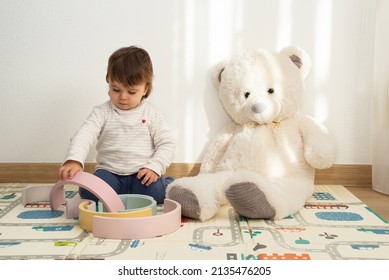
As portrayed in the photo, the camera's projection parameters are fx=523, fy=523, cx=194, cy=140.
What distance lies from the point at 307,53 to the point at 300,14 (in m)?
0.13

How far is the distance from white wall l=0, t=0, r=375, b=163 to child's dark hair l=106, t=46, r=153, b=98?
257 millimetres

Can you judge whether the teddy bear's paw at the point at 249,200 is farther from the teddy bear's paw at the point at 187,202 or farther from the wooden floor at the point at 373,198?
the wooden floor at the point at 373,198

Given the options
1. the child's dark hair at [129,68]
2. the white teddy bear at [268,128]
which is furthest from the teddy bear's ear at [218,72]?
the child's dark hair at [129,68]

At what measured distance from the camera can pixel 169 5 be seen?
5.68 feet

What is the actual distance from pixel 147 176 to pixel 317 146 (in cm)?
51

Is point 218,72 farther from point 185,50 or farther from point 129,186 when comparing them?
point 129,186

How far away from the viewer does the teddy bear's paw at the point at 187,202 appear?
1.26m

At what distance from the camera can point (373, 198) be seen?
1586 mm

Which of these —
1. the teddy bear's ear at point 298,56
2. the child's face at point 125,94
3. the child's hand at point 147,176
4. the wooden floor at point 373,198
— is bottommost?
the wooden floor at point 373,198

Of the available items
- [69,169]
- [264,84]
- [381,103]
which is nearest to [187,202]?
[69,169]

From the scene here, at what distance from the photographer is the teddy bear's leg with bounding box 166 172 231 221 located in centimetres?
126

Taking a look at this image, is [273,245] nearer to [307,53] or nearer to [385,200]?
[385,200]

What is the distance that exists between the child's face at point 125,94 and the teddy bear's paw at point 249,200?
0.44m
